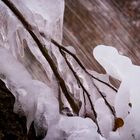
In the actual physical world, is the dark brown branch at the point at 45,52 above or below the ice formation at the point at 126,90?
above

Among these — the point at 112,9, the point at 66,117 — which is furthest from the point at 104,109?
the point at 112,9

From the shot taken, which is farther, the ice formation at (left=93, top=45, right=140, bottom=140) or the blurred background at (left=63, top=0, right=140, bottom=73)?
the blurred background at (left=63, top=0, right=140, bottom=73)

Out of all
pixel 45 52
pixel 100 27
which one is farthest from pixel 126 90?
pixel 100 27

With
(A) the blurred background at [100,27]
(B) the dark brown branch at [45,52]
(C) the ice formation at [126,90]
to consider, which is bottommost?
(A) the blurred background at [100,27]

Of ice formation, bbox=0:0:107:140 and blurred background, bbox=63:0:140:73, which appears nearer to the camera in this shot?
ice formation, bbox=0:0:107:140

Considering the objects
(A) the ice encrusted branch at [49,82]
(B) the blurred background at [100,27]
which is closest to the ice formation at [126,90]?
(A) the ice encrusted branch at [49,82]

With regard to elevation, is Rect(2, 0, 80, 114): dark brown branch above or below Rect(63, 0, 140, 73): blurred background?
above

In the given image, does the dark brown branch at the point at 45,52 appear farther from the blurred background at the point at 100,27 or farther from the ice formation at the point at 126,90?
the blurred background at the point at 100,27

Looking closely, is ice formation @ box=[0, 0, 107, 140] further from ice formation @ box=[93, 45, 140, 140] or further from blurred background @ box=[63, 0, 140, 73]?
blurred background @ box=[63, 0, 140, 73]

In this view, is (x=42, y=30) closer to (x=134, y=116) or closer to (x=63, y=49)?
(x=63, y=49)

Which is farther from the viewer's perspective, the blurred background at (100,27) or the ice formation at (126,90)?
the blurred background at (100,27)

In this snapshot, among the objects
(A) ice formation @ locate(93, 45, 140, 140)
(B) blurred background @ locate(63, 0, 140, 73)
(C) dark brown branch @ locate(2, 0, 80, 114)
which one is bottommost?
(B) blurred background @ locate(63, 0, 140, 73)

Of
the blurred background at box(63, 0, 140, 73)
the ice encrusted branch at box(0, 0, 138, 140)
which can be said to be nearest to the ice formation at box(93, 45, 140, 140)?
the ice encrusted branch at box(0, 0, 138, 140)

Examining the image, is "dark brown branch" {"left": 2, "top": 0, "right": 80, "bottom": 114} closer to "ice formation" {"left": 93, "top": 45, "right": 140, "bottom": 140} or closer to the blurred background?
"ice formation" {"left": 93, "top": 45, "right": 140, "bottom": 140}
